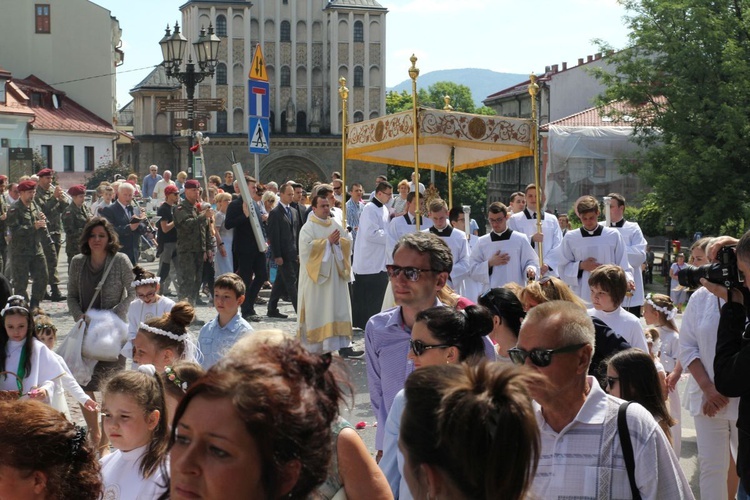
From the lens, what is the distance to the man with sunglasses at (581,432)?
3422mm

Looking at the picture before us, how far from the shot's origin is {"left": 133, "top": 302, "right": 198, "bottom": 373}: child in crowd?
6.43 m

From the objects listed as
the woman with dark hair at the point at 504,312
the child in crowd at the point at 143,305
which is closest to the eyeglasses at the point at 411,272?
the woman with dark hair at the point at 504,312

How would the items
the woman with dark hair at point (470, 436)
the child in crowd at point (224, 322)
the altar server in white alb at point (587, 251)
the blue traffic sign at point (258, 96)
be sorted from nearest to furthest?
the woman with dark hair at point (470, 436) < the child in crowd at point (224, 322) < the altar server in white alb at point (587, 251) < the blue traffic sign at point (258, 96)

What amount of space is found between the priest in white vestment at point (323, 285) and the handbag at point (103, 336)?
4.32 meters

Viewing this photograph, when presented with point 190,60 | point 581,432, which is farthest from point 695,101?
point 581,432

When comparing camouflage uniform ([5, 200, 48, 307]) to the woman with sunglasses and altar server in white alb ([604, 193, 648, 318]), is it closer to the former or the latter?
altar server in white alb ([604, 193, 648, 318])

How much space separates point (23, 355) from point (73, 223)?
396 inches

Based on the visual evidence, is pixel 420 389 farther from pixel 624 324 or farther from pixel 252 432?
pixel 624 324

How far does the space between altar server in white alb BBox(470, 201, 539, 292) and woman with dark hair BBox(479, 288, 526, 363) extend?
641cm

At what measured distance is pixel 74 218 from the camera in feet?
55.9

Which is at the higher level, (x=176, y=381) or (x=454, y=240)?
(x=454, y=240)

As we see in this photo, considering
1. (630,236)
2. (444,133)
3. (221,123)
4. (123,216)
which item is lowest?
(630,236)

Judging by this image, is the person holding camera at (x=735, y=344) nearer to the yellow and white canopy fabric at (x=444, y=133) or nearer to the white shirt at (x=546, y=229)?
the yellow and white canopy fabric at (x=444, y=133)

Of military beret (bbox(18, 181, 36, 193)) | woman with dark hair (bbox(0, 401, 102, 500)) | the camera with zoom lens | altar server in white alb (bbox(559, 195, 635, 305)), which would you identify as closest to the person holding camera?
the camera with zoom lens
